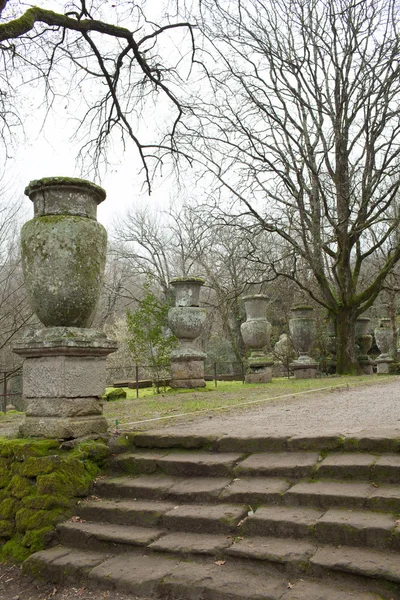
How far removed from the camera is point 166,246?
34375 millimetres

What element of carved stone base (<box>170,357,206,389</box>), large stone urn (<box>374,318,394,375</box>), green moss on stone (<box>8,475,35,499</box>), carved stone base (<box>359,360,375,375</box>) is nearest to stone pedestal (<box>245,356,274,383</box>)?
carved stone base (<box>170,357,206,389</box>)

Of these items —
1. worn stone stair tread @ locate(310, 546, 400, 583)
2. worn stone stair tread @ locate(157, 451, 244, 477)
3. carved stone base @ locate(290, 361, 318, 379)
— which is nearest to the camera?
worn stone stair tread @ locate(310, 546, 400, 583)

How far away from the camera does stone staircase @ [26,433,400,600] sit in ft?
9.56

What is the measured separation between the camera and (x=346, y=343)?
50.4 feet

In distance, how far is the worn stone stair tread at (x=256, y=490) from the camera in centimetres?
368

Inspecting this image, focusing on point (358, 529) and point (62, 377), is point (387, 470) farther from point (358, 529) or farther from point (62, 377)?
point (62, 377)

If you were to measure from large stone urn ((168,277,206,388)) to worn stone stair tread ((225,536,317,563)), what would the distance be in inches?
317

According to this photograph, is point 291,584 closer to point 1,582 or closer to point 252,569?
point 252,569

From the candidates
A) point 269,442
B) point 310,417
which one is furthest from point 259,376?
point 269,442

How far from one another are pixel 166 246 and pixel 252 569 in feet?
104

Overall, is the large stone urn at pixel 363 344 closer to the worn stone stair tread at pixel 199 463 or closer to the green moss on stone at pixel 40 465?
the worn stone stair tread at pixel 199 463

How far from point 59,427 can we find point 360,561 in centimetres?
269

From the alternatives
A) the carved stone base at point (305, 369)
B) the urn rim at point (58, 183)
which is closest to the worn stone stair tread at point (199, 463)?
the urn rim at point (58, 183)

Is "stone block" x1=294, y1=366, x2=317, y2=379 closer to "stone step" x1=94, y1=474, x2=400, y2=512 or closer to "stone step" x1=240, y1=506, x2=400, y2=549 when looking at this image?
"stone step" x1=94, y1=474, x2=400, y2=512
